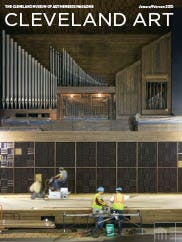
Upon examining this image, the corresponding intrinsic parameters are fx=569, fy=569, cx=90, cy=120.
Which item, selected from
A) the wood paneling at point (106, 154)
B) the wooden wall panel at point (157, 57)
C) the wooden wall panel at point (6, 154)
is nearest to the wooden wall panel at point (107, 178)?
the wood paneling at point (106, 154)

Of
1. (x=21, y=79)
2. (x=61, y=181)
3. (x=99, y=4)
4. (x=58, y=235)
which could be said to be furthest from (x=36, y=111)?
(x=58, y=235)

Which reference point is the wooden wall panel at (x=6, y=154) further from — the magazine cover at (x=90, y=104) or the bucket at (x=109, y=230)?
the bucket at (x=109, y=230)

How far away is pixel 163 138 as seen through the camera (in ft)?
63.7

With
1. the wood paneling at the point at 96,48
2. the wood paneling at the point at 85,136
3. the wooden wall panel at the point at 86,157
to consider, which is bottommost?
the wooden wall panel at the point at 86,157

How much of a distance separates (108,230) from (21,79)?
719cm

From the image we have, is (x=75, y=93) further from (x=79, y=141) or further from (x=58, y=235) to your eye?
(x=58, y=235)

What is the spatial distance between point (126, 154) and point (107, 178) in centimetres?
→ 105

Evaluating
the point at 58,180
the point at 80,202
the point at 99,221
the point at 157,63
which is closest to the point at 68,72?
the point at 157,63

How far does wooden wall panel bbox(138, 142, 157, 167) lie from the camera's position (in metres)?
19.4

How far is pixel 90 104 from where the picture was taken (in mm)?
20969

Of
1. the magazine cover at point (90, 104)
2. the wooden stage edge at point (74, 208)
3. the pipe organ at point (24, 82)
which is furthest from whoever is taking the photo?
the pipe organ at point (24, 82)

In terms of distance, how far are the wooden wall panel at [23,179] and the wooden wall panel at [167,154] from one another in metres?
4.42

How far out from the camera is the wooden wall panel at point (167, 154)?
1944 cm

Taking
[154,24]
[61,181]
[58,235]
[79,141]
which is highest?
[154,24]
